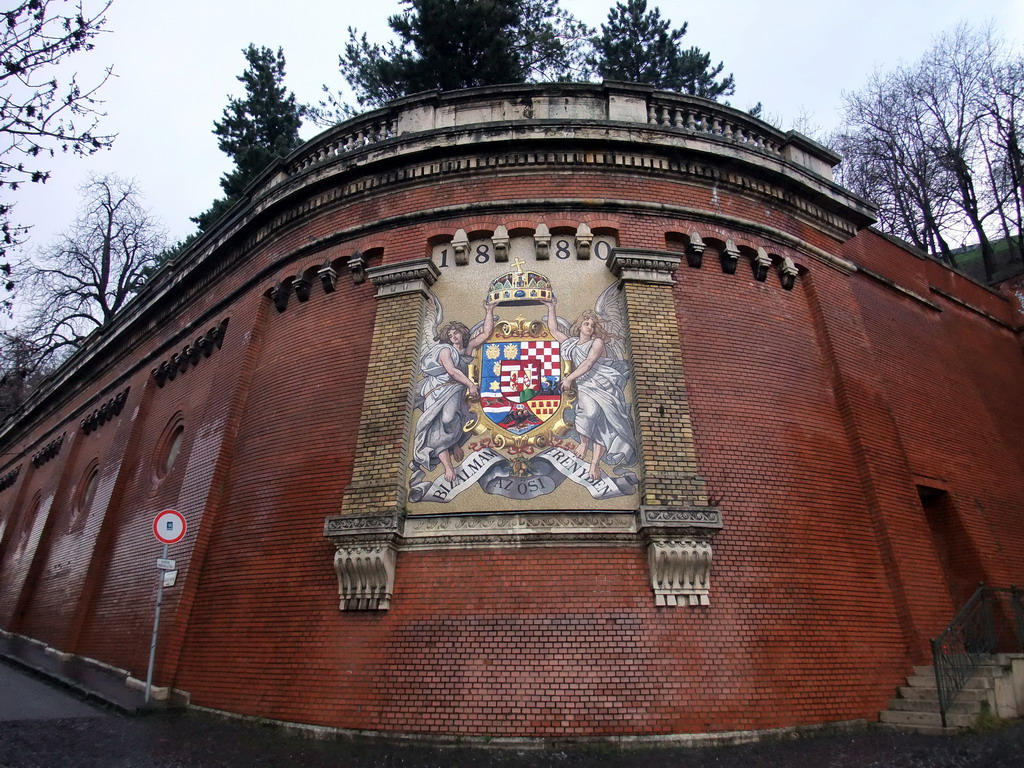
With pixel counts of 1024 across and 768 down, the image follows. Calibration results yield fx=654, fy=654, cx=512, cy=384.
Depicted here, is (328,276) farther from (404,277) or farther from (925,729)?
(925,729)

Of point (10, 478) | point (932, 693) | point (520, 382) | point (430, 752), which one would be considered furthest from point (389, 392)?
point (10, 478)

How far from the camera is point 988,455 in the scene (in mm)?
12391

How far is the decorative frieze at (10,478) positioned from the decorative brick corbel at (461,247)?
78.0ft

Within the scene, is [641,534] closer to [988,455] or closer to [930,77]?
[988,455]

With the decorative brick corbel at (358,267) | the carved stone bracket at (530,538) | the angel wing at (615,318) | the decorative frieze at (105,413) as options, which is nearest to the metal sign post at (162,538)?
the carved stone bracket at (530,538)

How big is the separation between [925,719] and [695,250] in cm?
674

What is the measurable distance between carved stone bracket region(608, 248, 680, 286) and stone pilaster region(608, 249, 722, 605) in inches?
0.6

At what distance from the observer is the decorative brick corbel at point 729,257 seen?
33.5ft

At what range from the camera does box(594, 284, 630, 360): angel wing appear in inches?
364

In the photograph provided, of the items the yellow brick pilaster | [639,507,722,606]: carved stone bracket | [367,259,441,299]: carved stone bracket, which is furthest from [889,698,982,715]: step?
[367,259,441,299]: carved stone bracket

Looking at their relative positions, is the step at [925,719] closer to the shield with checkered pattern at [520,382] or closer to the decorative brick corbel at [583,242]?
the shield with checkered pattern at [520,382]

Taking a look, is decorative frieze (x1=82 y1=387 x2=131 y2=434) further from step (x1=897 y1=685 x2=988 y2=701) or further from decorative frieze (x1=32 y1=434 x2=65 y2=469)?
step (x1=897 y1=685 x2=988 y2=701)

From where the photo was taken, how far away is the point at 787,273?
10.7 m

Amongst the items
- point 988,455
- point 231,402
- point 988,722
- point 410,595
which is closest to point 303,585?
point 410,595
